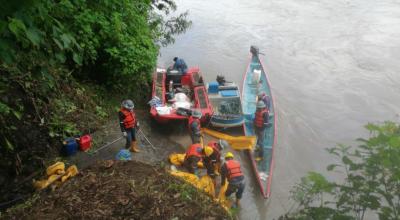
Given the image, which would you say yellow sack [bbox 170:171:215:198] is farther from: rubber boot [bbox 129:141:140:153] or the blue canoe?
the blue canoe

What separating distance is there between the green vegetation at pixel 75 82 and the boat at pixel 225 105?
2.28m

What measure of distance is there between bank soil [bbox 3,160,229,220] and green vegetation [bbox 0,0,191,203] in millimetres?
1305

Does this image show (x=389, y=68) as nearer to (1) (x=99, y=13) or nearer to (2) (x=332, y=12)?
(2) (x=332, y=12)

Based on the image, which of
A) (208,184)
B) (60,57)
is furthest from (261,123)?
(60,57)

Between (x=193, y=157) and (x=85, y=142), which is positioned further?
(x=85, y=142)

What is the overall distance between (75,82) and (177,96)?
3.28m

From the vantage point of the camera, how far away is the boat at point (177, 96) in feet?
38.7

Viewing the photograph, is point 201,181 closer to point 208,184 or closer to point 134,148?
point 208,184

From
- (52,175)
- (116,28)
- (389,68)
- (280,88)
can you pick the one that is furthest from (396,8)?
(52,175)

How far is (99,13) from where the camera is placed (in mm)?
10719

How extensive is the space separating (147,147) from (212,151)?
94.7 inches

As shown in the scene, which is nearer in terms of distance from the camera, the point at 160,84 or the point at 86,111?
the point at 86,111

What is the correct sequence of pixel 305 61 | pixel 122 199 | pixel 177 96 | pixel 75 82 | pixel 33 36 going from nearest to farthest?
pixel 33 36, pixel 122 199, pixel 75 82, pixel 177 96, pixel 305 61

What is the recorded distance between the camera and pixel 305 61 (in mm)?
20250
